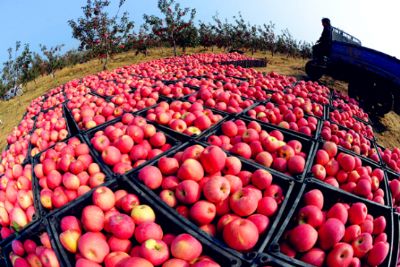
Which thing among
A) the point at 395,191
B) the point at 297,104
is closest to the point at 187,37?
the point at 297,104

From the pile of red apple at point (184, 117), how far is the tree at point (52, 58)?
19165 mm

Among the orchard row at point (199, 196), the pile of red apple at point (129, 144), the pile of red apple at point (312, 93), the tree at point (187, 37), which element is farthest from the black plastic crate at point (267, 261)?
the tree at point (187, 37)

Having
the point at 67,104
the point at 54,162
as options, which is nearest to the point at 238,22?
the point at 67,104

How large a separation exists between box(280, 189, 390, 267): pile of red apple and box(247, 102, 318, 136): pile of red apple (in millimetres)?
1347

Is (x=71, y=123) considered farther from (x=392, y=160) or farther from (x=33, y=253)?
(x=392, y=160)

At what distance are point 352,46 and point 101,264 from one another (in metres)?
8.61

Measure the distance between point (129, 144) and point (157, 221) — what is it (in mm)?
1002

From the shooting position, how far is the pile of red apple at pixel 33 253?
72.8 inches

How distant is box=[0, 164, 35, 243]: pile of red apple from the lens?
255 centimetres

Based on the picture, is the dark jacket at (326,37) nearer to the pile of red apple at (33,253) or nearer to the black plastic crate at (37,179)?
the black plastic crate at (37,179)

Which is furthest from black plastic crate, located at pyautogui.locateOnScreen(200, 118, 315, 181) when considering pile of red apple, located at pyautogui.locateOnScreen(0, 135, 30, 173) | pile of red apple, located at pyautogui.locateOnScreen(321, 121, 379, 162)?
pile of red apple, located at pyautogui.locateOnScreen(0, 135, 30, 173)

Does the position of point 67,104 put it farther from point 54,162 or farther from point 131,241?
point 131,241

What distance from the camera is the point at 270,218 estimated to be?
Answer: 202 cm

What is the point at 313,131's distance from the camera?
3615 mm
